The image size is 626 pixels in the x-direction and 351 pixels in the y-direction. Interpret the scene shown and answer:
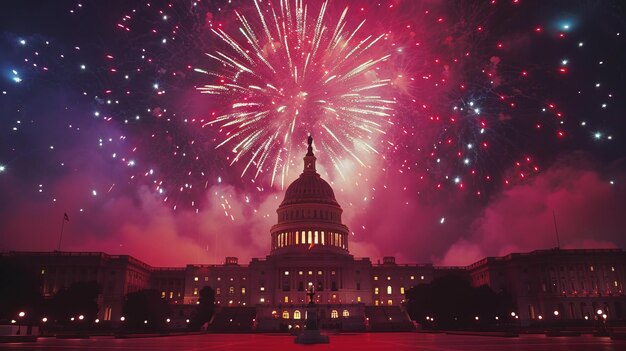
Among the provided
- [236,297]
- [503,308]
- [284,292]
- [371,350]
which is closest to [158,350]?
[371,350]

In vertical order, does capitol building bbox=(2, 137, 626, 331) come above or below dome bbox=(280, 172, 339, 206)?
below

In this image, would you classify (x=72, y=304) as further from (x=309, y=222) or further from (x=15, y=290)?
(x=309, y=222)

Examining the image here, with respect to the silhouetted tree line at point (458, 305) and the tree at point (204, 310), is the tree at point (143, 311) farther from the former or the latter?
the silhouetted tree line at point (458, 305)

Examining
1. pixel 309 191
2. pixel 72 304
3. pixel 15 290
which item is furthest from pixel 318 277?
pixel 15 290

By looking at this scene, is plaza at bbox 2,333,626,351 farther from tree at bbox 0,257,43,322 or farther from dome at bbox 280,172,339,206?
dome at bbox 280,172,339,206

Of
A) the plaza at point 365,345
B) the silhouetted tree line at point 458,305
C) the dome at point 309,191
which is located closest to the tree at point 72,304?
the plaza at point 365,345

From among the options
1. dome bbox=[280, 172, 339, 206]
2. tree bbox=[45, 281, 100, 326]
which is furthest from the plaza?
dome bbox=[280, 172, 339, 206]
